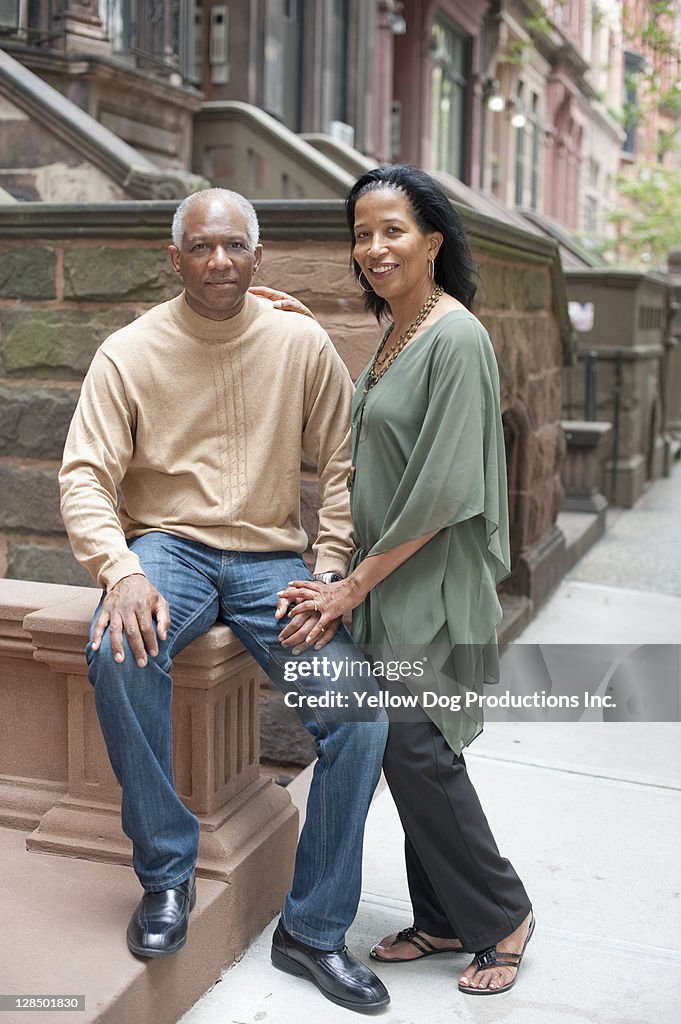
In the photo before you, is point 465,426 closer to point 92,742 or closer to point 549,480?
point 92,742

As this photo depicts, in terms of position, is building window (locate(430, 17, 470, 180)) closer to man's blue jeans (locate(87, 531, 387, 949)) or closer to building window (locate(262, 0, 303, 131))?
building window (locate(262, 0, 303, 131))

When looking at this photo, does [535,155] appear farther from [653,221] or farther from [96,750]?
[96,750]

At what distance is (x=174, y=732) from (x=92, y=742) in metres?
0.25

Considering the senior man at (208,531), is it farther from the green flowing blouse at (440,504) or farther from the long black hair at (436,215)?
the long black hair at (436,215)

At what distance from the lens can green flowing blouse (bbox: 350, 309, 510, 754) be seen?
116 inches

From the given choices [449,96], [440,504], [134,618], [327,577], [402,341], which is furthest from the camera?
[449,96]

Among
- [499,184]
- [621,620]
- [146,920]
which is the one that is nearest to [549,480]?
[621,620]

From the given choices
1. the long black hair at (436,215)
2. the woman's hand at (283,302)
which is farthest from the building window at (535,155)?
the long black hair at (436,215)

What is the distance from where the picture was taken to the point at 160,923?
286 centimetres

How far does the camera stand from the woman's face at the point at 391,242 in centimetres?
308

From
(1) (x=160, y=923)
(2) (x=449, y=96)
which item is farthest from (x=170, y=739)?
(2) (x=449, y=96)

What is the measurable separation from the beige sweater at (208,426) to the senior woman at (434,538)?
9.7 inches

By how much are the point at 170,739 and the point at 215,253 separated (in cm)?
125

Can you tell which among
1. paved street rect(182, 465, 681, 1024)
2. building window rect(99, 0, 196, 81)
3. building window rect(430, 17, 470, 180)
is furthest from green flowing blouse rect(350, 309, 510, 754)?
building window rect(430, 17, 470, 180)
